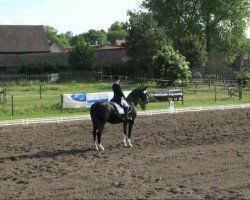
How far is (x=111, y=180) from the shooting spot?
40.9 ft

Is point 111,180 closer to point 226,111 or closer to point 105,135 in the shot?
point 105,135

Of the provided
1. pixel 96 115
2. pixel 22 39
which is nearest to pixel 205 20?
pixel 22 39

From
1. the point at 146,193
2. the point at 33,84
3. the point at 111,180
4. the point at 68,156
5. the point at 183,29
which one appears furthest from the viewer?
the point at 183,29

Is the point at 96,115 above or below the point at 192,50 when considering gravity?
below

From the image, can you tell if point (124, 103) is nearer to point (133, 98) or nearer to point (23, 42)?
point (133, 98)

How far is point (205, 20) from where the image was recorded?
69.1m

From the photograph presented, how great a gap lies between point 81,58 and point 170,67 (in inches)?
535

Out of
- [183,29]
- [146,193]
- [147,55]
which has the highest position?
[183,29]

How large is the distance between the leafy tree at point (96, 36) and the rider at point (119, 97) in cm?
16652

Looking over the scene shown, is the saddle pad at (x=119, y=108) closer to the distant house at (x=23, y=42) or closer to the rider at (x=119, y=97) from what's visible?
the rider at (x=119, y=97)

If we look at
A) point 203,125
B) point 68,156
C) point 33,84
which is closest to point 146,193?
point 68,156

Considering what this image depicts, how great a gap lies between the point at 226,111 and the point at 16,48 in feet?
155

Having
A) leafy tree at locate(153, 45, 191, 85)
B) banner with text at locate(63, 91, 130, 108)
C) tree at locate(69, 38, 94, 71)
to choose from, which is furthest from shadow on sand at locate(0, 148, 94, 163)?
tree at locate(69, 38, 94, 71)

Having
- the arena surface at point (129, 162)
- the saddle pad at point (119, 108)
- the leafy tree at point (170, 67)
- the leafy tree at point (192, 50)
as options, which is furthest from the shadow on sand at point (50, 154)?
the leafy tree at point (192, 50)
